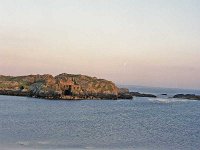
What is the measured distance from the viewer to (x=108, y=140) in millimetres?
40969

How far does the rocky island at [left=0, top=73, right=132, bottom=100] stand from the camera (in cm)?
13575

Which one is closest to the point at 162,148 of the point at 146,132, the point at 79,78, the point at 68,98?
the point at 146,132

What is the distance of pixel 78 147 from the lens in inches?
1398

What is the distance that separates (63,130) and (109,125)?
10647 millimetres

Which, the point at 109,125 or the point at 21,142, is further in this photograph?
the point at 109,125

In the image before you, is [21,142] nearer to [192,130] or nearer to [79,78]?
[192,130]

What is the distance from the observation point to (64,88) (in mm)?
139750

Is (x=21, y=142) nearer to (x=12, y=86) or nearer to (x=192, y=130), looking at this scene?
(x=192, y=130)

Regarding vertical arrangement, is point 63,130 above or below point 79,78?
below

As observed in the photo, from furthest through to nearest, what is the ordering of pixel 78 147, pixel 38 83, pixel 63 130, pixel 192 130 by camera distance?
pixel 38 83 → pixel 192 130 → pixel 63 130 → pixel 78 147

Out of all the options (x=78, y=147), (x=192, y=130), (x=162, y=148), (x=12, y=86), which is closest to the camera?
(x=78, y=147)

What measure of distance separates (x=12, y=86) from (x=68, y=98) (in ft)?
112

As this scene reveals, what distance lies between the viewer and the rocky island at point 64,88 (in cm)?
13575

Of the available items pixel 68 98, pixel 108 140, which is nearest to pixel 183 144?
pixel 108 140
